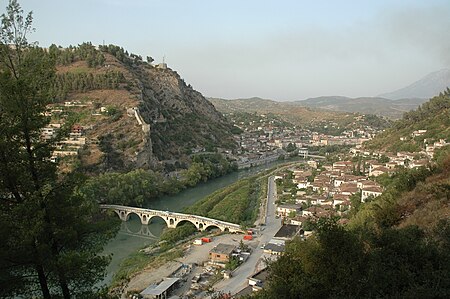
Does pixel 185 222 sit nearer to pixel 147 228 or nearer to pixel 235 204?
pixel 147 228

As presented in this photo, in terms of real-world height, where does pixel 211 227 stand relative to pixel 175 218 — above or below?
below

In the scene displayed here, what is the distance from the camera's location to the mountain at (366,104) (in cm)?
12412

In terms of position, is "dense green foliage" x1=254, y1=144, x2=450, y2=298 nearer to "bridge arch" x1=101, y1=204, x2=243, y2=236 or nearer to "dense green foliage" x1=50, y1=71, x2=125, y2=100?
"bridge arch" x1=101, y1=204, x2=243, y2=236

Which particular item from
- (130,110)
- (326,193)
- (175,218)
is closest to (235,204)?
(175,218)

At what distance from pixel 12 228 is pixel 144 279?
10.6m

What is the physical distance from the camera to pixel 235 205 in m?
22.7

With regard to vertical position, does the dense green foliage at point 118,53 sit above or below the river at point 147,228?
above

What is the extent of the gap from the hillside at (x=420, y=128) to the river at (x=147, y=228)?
13406 mm

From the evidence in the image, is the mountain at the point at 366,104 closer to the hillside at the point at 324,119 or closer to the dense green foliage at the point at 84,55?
the hillside at the point at 324,119

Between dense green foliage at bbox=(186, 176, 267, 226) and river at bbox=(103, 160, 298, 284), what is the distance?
1.72m

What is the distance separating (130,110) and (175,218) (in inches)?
677

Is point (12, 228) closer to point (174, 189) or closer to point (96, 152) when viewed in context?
point (174, 189)

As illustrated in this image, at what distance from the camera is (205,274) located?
44.7 ft

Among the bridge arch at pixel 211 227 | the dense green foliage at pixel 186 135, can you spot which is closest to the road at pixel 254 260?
the bridge arch at pixel 211 227
